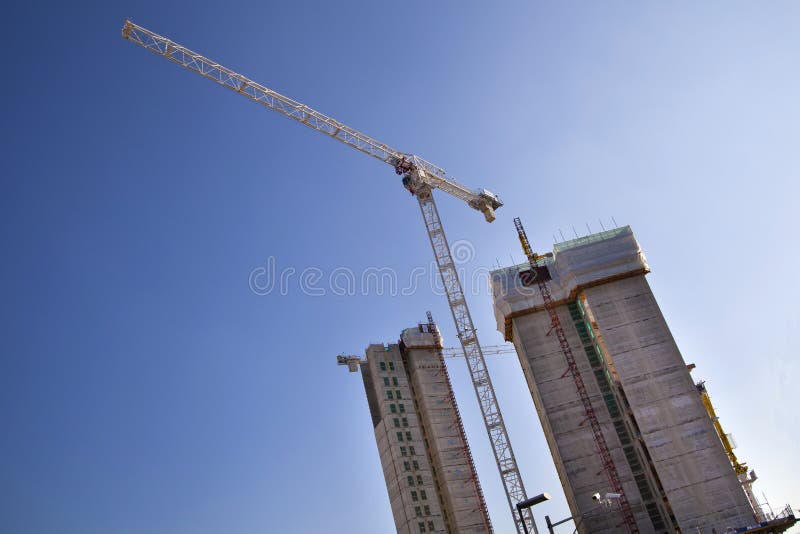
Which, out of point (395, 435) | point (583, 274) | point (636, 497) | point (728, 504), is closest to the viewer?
point (728, 504)

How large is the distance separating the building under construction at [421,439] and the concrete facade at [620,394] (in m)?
24.5

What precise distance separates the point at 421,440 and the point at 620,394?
4316 centimetres

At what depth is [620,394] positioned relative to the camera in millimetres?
99562

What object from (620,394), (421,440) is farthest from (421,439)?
(620,394)

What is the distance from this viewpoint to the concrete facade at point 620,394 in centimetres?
8844

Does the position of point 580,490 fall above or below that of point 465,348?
below

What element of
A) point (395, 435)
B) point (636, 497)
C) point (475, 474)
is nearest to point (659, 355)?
point (636, 497)

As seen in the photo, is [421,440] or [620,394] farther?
[421,440]

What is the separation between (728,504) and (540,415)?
2984 centimetres

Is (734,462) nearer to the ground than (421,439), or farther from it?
nearer to the ground

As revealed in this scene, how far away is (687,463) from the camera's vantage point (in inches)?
3509

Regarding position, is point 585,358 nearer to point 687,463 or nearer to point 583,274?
point 583,274

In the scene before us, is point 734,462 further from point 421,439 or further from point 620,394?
point 421,439

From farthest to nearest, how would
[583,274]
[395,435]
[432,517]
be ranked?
[395,435]
[432,517]
[583,274]
